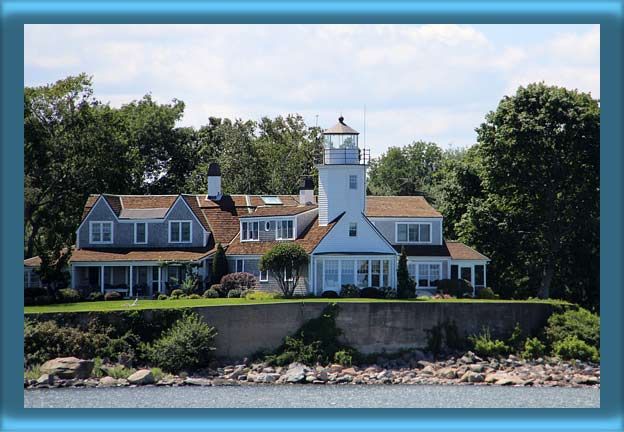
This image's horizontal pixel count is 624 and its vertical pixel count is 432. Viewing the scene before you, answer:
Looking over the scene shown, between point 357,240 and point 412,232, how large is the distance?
14.5ft

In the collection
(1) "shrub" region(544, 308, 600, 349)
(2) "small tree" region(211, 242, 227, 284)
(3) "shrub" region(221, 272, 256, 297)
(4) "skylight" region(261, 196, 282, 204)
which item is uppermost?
(4) "skylight" region(261, 196, 282, 204)

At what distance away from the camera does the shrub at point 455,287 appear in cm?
5534

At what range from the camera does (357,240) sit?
181ft

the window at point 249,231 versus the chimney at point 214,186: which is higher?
the chimney at point 214,186

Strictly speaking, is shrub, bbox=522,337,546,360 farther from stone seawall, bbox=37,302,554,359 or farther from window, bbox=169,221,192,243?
window, bbox=169,221,192,243

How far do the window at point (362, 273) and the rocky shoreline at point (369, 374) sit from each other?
691 cm

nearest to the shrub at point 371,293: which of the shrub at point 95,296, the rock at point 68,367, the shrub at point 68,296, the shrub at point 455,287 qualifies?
the shrub at point 455,287

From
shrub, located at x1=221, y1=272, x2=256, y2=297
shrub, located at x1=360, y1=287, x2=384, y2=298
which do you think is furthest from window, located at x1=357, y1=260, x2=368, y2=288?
shrub, located at x1=221, y1=272, x2=256, y2=297

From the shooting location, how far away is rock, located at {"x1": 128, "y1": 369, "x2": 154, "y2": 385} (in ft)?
146

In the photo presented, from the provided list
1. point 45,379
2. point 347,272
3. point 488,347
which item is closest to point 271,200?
point 347,272

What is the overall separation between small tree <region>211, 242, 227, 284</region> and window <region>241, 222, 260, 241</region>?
5.62ft

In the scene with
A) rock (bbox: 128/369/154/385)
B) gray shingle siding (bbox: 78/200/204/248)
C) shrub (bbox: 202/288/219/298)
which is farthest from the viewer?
gray shingle siding (bbox: 78/200/204/248)

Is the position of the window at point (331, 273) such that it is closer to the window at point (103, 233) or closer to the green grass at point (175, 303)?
the green grass at point (175, 303)

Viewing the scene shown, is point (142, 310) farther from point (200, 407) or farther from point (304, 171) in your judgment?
point (304, 171)
